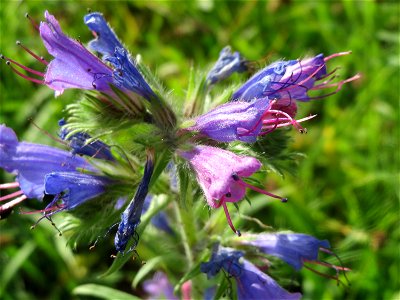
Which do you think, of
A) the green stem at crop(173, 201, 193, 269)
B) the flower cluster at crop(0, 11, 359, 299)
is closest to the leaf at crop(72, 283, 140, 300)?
the green stem at crop(173, 201, 193, 269)

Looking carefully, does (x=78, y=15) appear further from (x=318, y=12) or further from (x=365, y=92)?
(x=365, y=92)

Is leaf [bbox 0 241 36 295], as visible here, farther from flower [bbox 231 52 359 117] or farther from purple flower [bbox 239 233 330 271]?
flower [bbox 231 52 359 117]

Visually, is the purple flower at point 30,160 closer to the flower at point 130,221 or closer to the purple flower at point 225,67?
the flower at point 130,221

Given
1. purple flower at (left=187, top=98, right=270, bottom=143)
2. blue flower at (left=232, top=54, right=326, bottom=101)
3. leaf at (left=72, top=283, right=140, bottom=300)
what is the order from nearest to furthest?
purple flower at (left=187, top=98, right=270, bottom=143) → blue flower at (left=232, top=54, right=326, bottom=101) → leaf at (left=72, top=283, right=140, bottom=300)

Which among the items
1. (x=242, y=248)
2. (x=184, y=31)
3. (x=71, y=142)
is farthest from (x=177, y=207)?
(x=184, y=31)

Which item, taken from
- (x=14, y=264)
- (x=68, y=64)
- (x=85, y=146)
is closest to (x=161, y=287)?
(x=14, y=264)

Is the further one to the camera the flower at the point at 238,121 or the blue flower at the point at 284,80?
the blue flower at the point at 284,80

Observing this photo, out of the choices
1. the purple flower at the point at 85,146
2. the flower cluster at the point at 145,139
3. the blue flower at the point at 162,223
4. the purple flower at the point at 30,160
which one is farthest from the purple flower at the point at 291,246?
the purple flower at the point at 30,160
